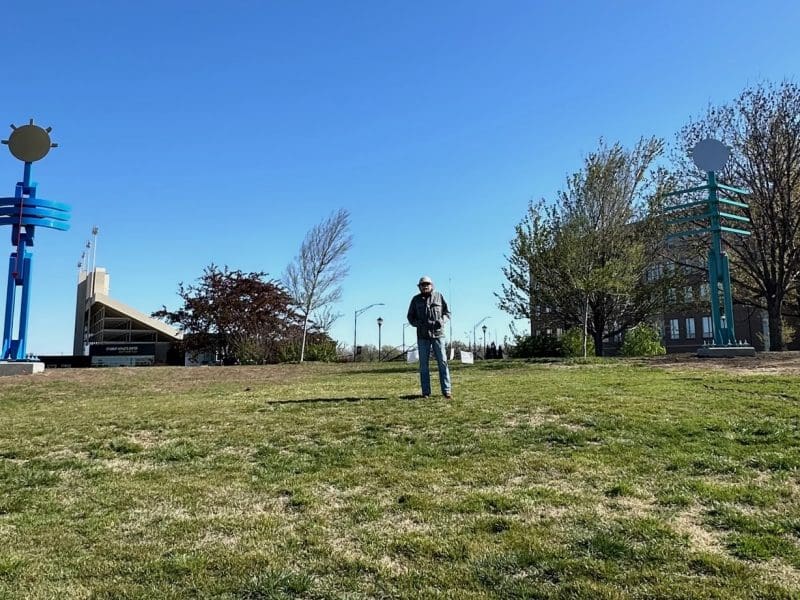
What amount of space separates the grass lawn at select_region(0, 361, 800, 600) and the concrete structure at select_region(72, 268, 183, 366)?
37.8 metres

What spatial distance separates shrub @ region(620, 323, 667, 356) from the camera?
21.4 meters

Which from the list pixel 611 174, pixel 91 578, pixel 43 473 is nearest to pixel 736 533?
pixel 91 578

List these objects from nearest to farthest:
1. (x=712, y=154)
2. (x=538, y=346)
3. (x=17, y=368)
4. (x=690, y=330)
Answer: (x=17, y=368) < (x=712, y=154) < (x=538, y=346) < (x=690, y=330)

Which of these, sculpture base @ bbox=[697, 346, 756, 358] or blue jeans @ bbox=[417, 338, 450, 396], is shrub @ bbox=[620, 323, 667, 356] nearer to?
sculpture base @ bbox=[697, 346, 756, 358]

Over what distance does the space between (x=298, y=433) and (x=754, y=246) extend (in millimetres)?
23208

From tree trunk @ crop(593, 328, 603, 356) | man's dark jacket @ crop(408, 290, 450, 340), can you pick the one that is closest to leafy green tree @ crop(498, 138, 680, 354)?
tree trunk @ crop(593, 328, 603, 356)

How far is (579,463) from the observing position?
4.78 metres

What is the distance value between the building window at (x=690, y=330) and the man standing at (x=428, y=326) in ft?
188

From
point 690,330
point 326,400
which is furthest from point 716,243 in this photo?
point 690,330

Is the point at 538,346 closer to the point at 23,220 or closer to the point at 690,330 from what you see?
the point at 23,220

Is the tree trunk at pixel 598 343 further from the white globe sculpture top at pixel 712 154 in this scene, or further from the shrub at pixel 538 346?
the white globe sculpture top at pixel 712 154

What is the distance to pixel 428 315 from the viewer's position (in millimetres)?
8711

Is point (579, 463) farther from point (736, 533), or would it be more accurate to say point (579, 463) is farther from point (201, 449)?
point (201, 449)

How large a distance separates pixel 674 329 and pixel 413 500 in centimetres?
6354
